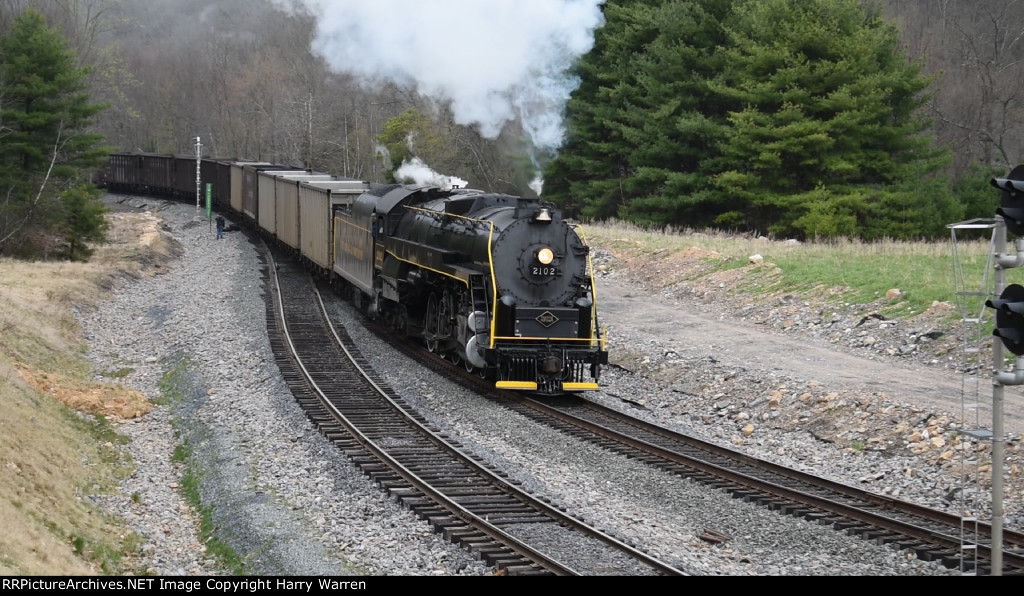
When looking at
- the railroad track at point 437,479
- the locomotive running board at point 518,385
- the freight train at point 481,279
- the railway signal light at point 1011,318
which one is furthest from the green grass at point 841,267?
the railway signal light at point 1011,318

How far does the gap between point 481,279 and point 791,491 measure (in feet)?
22.2

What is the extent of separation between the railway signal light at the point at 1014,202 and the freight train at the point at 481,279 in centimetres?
970

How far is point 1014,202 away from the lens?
646 centimetres

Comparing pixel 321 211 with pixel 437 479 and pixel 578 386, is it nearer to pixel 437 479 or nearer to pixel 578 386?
pixel 578 386

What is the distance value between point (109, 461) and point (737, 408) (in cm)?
933

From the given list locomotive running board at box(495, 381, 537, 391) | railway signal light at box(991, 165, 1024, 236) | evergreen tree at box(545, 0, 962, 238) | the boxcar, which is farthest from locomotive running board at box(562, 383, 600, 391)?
evergreen tree at box(545, 0, 962, 238)

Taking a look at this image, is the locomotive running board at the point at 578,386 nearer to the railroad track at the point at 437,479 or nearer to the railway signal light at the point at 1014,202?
the railroad track at the point at 437,479

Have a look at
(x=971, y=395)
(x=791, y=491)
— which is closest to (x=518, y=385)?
(x=791, y=491)

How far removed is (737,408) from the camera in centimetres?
1617

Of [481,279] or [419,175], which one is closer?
[481,279]

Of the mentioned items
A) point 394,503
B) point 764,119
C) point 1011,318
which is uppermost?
point 764,119

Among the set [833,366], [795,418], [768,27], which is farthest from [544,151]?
[795,418]

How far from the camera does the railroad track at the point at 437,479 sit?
30.5ft

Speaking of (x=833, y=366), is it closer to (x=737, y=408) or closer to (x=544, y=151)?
(x=737, y=408)
